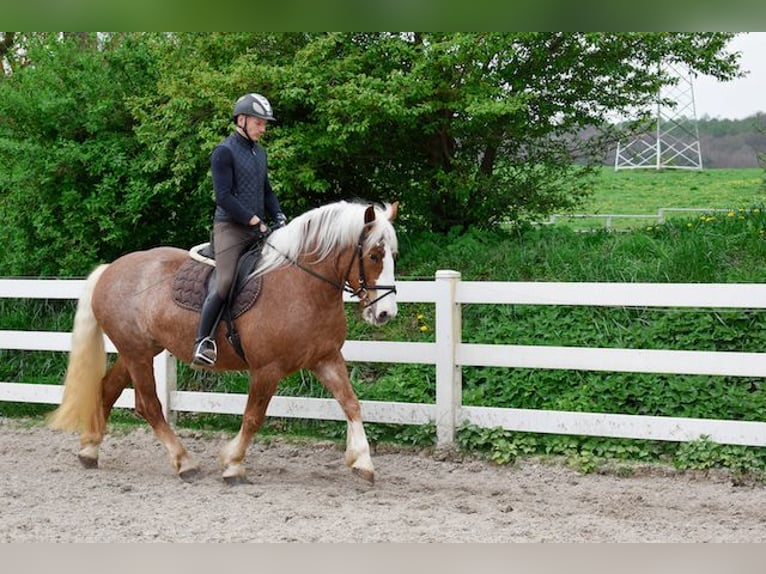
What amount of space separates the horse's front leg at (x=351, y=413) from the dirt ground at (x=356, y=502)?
0.18 m

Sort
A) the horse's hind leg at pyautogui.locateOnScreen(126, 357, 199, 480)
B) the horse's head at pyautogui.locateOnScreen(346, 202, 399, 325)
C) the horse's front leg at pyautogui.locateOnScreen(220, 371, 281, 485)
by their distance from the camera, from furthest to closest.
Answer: the horse's hind leg at pyautogui.locateOnScreen(126, 357, 199, 480) < the horse's front leg at pyautogui.locateOnScreen(220, 371, 281, 485) < the horse's head at pyautogui.locateOnScreen(346, 202, 399, 325)

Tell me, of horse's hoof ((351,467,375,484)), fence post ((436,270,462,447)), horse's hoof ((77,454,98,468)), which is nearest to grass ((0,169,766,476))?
fence post ((436,270,462,447))

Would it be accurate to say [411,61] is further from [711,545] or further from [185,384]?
[711,545]

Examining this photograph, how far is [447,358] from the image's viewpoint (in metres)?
7.70

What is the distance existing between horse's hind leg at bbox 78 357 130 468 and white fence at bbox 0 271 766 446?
829mm

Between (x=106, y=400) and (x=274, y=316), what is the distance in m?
1.90

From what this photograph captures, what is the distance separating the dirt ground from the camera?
5.72 metres

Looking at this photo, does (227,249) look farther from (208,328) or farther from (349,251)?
(349,251)

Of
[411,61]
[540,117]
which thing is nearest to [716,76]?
[540,117]

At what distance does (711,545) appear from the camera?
522cm

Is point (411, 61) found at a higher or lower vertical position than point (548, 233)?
higher

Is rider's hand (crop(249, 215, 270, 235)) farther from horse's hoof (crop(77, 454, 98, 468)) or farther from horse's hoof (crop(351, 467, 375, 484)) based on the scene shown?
horse's hoof (crop(77, 454, 98, 468))

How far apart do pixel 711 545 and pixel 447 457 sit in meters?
2.70

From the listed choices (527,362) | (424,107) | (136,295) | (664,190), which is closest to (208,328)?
(136,295)
